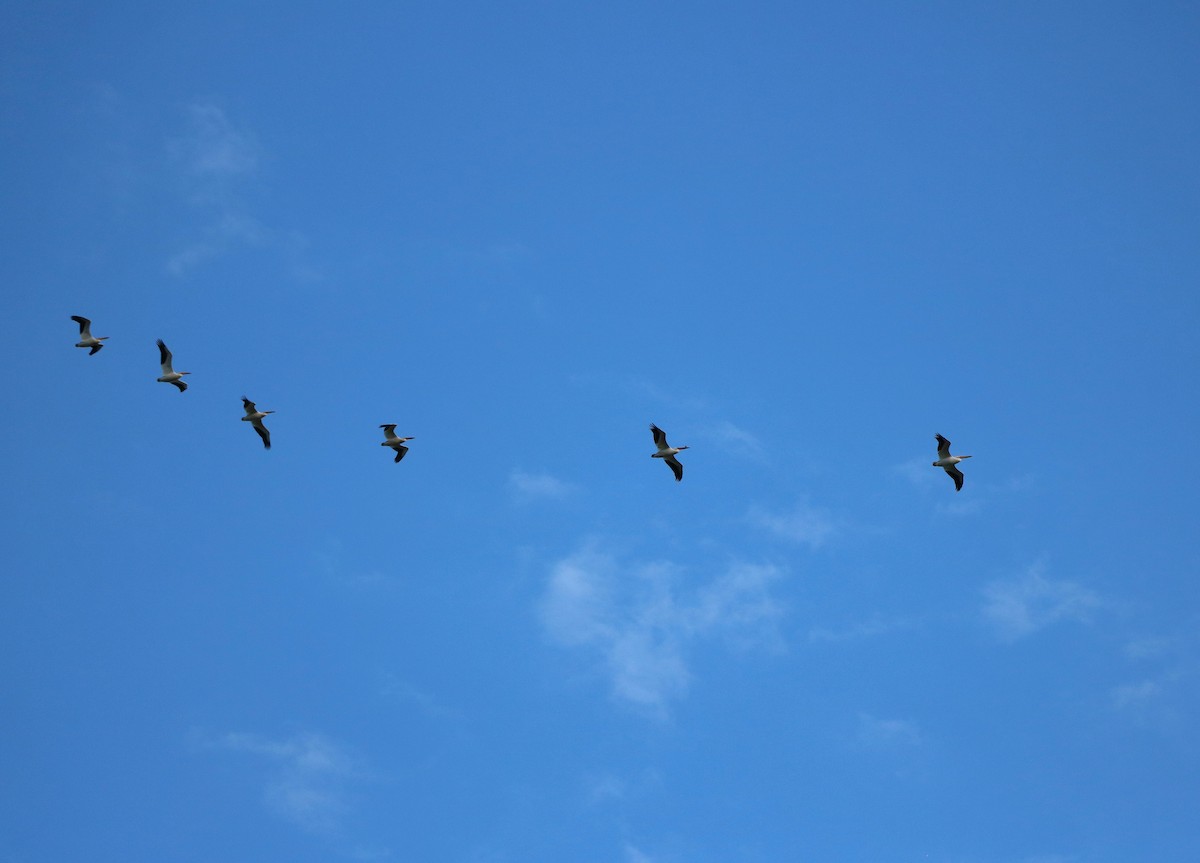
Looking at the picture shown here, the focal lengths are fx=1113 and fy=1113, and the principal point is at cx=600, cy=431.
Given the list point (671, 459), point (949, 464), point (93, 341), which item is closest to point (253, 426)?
point (93, 341)

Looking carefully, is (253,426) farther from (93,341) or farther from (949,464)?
(949,464)

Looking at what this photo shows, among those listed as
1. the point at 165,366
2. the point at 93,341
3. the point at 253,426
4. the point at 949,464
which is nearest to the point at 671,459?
the point at 949,464

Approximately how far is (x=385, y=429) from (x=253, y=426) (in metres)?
7.11

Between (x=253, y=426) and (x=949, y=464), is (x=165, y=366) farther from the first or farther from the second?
(x=949, y=464)

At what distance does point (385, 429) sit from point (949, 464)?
30.9 metres

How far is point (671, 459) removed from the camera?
58.6 metres

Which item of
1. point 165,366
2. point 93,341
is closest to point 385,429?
point 165,366

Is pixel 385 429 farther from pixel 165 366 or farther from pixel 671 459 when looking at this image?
pixel 671 459

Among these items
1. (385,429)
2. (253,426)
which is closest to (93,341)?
(253,426)

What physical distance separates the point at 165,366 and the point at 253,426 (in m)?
5.79

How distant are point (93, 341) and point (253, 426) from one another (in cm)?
980

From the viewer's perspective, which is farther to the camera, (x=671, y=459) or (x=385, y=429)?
(x=385, y=429)

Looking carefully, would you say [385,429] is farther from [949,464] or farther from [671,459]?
[949,464]

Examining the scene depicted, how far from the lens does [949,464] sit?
59.3 meters
